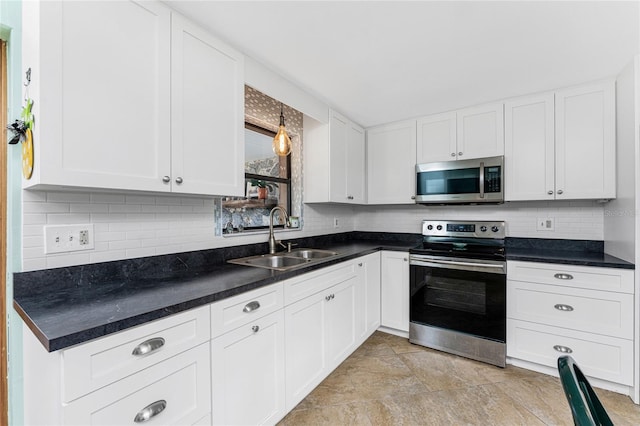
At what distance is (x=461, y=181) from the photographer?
266 centimetres

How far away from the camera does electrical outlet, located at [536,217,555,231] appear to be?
2582mm

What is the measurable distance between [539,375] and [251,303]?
2.27 m

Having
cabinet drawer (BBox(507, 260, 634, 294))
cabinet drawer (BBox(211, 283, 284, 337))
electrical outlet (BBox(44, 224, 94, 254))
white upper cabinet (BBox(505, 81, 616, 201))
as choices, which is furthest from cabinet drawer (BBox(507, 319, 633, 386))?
electrical outlet (BBox(44, 224, 94, 254))

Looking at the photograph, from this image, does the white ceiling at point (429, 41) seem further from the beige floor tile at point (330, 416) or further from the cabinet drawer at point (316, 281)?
the beige floor tile at point (330, 416)

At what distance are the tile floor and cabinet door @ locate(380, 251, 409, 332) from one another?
1.29 ft

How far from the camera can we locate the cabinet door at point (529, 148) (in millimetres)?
2354

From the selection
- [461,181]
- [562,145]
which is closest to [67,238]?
[461,181]

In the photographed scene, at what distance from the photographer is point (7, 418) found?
1.27 metres

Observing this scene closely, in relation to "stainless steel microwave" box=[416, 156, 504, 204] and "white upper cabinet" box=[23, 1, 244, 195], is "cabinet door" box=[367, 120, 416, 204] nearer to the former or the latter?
"stainless steel microwave" box=[416, 156, 504, 204]

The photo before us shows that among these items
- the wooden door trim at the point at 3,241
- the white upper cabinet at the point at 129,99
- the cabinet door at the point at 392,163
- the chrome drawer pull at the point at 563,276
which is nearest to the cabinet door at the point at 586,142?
the chrome drawer pull at the point at 563,276

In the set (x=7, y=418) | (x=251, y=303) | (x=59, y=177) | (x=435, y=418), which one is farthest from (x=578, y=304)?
(x=7, y=418)

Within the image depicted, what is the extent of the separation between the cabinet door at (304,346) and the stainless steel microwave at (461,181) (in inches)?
62.6

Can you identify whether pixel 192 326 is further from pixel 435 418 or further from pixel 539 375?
pixel 539 375

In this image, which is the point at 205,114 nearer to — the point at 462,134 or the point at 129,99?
the point at 129,99
